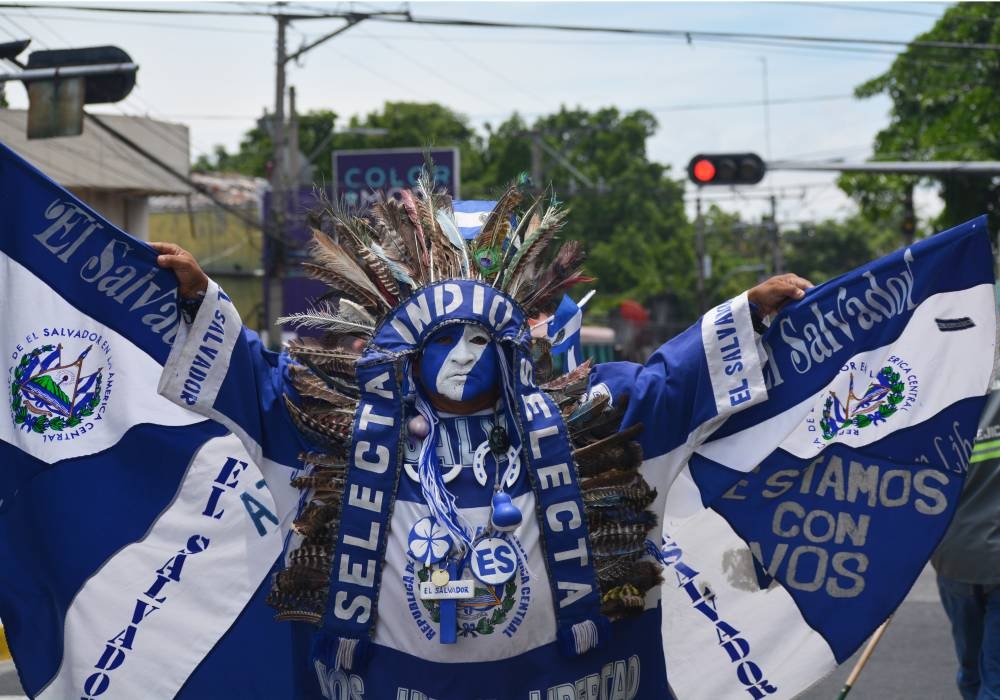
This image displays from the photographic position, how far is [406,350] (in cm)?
355

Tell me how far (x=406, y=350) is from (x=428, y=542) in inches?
20.3

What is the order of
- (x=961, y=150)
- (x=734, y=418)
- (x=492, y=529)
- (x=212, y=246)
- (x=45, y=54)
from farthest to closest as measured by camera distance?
(x=212, y=246) → (x=961, y=150) → (x=45, y=54) → (x=734, y=418) → (x=492, y=529)

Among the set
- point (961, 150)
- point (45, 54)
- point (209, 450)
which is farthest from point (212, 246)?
point (209, 450)

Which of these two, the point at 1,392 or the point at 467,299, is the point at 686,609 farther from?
the point at 1,392

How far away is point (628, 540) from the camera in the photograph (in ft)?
11.8

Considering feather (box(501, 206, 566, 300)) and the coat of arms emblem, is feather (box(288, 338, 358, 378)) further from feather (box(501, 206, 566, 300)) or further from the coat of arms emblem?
the coat of arms emblem

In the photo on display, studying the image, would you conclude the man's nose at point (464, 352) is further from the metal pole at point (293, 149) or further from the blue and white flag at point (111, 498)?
the metal pole at point (293, 149)

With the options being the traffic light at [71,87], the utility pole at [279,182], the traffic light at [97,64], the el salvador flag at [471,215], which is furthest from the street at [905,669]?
the utility pole at [279,182]

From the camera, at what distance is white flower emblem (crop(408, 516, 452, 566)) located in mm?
3371

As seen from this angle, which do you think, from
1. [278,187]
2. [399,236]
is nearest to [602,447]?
[399,236]

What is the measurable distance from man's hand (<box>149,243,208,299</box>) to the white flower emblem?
0.91 m

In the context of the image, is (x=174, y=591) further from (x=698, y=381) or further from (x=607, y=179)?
(x=607, y=179)

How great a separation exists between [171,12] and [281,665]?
909 cm

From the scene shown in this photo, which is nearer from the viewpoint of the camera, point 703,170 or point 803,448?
point 803,448
